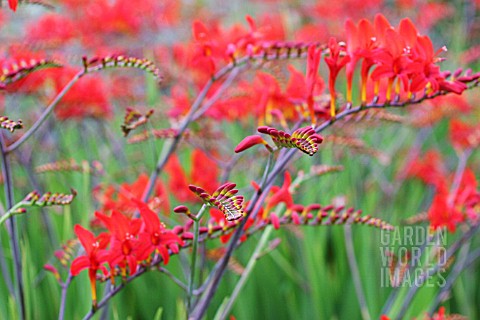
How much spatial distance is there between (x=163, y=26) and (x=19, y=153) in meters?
1.79

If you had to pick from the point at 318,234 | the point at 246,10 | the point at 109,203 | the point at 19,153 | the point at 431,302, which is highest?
the point at 246,10

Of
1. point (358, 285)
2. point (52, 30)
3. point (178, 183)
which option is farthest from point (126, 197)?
point (52, 30)

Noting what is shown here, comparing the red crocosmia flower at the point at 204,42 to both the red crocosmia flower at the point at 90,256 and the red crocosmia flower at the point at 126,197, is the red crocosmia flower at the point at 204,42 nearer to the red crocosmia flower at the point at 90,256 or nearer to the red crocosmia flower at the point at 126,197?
the red crocosmia flower at the point at 126,197

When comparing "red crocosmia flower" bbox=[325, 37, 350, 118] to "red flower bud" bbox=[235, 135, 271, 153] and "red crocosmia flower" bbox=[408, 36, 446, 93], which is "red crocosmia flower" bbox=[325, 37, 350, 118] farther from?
"red flower bud" bbox=[235, 135, 271, 153]

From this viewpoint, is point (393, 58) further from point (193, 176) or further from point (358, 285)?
point (193, 176)

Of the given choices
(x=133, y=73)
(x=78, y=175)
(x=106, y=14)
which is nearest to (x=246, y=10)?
(x=133, y=73)

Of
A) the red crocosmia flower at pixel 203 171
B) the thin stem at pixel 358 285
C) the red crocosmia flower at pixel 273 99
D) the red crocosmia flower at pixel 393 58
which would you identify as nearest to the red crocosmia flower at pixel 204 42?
the red crocosmia flower at pixel 273 99

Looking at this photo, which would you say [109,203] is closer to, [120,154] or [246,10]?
[120,154]

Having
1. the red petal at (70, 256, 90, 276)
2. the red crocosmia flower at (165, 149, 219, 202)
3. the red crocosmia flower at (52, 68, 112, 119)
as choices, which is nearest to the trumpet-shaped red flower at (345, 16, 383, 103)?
the red petal at (70, 256, 90, 276)

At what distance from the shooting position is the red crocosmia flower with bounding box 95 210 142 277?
878 millimetres

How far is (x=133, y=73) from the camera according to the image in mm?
3844

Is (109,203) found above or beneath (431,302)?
above

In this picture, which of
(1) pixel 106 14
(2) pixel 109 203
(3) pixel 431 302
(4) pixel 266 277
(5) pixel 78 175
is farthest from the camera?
(1) pixel 106 14

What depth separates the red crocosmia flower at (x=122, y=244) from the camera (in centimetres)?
88
